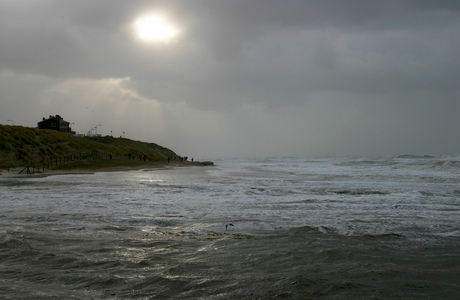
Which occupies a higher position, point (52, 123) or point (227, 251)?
point (52, 123)

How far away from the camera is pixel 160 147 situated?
116 m

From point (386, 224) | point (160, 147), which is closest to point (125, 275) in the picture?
point (386, 224)

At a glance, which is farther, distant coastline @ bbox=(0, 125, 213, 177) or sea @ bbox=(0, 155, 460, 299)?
distant coastline @ bbox=(0, 125, 213, 177)

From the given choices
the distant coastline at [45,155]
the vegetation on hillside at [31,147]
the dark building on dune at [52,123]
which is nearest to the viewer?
the distant coastline at [45,155]

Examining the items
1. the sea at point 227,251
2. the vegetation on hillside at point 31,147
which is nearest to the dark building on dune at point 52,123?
the vegetation on hillside at point 31,147

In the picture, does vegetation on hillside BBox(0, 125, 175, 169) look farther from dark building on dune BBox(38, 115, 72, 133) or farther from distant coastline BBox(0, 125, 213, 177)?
dark building on dune BBox(38, 115, 72, 133)

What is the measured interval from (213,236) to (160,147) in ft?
361

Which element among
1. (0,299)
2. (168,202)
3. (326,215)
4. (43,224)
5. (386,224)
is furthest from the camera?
(168,202)

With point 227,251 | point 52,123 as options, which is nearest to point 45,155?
point 227,251

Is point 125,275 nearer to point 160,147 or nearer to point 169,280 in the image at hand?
point 169,280

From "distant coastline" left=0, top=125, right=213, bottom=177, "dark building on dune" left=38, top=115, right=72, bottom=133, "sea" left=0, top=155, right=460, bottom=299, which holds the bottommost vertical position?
"sea" left=0, top=155, right=460, bottom=299

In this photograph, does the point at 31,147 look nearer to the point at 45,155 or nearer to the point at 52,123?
the point at 45,155

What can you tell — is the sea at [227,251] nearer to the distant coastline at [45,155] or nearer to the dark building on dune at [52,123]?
the distant coastline at [45,155]

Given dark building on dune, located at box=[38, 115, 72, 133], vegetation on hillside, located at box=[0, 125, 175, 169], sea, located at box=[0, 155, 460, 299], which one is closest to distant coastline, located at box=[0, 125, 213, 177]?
vegetation on hillside, located at box=[0, 125, 175, 169]
